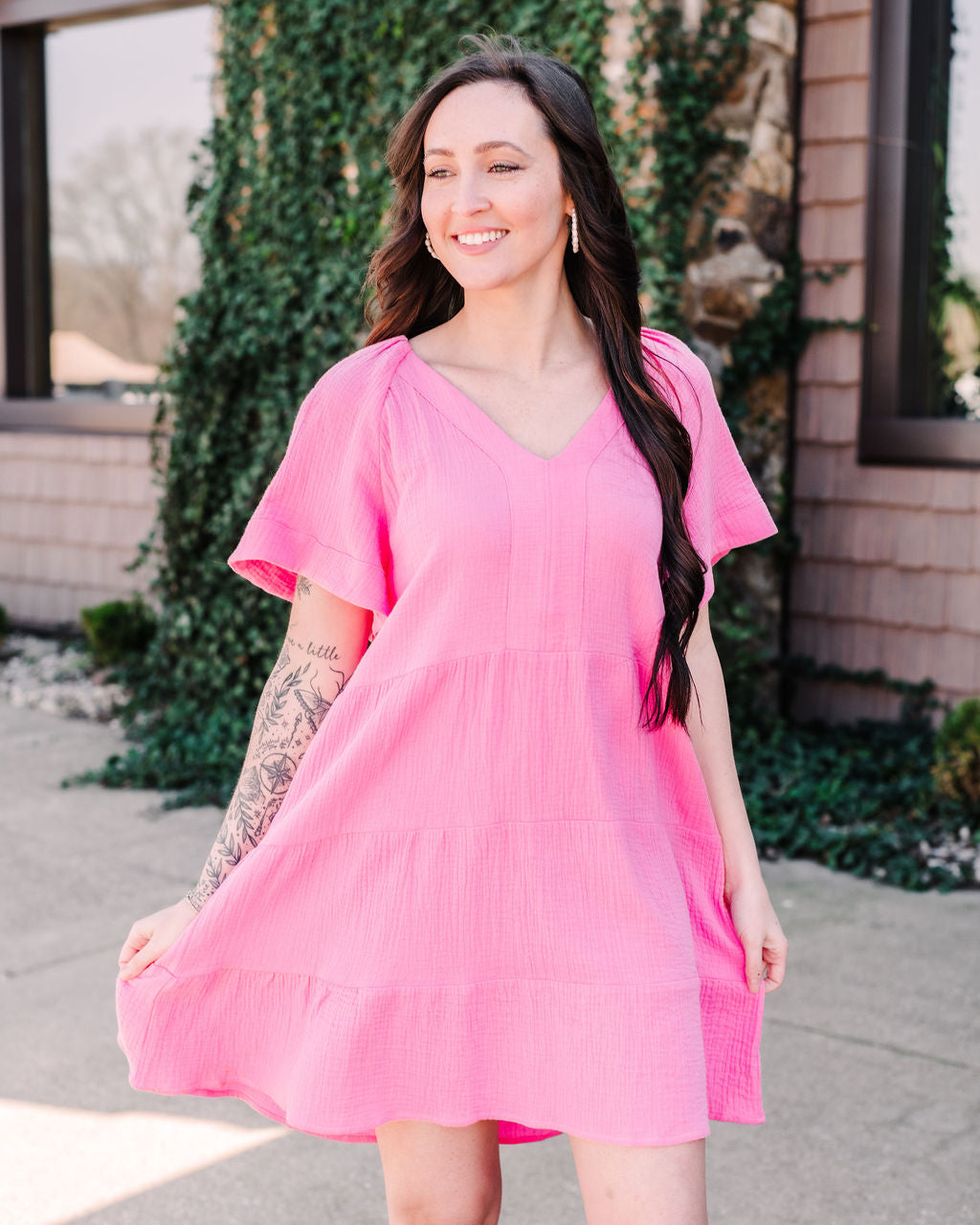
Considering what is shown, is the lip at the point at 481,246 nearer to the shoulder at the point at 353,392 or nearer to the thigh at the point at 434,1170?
the shoulder at the point at 353,392

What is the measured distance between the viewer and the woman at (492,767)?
152cm

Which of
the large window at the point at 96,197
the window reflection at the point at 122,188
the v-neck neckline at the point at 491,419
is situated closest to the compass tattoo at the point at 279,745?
the v-neck neckline at the point at 491,419

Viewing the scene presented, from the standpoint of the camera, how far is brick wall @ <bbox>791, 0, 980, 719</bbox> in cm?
507

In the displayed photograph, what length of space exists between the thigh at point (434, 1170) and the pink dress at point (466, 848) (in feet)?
0.22

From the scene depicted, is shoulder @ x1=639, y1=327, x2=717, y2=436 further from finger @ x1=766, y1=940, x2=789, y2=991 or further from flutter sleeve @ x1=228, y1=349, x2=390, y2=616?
finger @ x1=766, y1=940, x2=789, y2=991

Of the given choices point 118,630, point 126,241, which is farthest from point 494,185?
point 126,241

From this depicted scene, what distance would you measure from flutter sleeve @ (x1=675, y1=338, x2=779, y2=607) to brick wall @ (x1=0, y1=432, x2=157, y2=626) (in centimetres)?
558

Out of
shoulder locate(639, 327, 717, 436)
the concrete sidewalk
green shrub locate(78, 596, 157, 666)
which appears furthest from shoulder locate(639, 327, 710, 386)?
green shrub locate(78, 596, 157, 666)

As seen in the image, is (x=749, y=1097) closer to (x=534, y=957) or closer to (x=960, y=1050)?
(x=534, y=957)

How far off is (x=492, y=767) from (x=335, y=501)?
13.9 inches

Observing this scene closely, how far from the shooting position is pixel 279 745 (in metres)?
1.67

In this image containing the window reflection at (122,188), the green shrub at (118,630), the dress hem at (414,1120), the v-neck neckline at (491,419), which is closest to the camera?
the dress hem at (414,1120)

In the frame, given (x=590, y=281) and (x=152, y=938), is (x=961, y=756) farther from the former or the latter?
(x=152, y=938)

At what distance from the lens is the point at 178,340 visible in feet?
18.8
